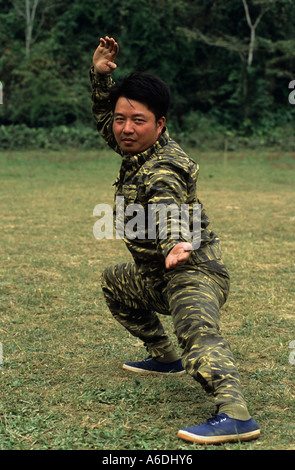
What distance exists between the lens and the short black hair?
2664mm

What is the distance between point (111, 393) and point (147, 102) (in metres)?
1.25

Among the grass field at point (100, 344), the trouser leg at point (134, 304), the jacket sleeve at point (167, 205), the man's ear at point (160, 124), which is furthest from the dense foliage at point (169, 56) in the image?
the jacket sleeve at point (167, 205)

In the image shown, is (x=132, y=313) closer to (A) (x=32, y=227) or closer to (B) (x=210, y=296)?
(B) (x=210, y=296)

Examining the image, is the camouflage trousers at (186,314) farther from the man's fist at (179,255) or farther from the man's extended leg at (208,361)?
the man's fist at (179,255)

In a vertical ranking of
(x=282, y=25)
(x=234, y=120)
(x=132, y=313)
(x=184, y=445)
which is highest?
(x=282, y=25)

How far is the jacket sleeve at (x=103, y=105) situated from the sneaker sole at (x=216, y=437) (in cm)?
131

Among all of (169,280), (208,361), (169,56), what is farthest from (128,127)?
(169,56)

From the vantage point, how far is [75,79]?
78.5ft

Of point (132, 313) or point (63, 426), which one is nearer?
point (63, 426)

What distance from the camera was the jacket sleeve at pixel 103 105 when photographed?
2986 mm

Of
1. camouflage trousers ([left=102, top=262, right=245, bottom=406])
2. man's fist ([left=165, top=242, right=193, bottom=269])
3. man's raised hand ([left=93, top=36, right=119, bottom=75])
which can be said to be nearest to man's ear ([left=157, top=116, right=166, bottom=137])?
man's raised hand ([left=93, top=36, right=119, bottom=75])

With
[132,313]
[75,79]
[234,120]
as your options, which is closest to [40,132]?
[75,79]

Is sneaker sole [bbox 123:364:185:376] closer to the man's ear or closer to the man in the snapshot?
the man

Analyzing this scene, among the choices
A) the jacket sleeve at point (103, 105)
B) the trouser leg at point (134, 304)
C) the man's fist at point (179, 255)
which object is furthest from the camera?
the jacket sleeve at point (103, 105)
